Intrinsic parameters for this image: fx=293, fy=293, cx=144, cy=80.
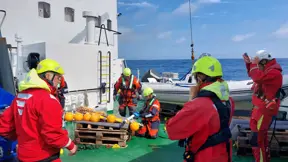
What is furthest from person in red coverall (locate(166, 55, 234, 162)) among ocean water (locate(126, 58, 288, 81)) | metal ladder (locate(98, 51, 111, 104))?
ocean water (locate(126, 58, 288, 81))

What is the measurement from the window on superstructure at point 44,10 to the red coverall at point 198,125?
27.4ft

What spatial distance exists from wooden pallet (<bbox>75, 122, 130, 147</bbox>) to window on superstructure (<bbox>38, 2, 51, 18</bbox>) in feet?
15.5

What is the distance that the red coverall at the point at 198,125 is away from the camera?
2.25 meters

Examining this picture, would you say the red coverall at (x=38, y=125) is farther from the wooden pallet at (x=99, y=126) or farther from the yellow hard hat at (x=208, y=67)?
the wooden pallet at (x=99, y=126)

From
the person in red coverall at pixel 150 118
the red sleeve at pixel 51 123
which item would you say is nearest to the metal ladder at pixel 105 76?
the person in red coverall at pixel 150 118

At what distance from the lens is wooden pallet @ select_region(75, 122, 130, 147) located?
6.25 m

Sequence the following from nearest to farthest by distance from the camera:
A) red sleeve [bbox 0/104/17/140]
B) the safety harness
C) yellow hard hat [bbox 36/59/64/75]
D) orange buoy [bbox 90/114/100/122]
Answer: the safety harness < red sleeve [bbox 0/104/17/140] < yellow hard hat [bbox 36/59/64/75] < orange buoy [bbox 90/114/100/122]

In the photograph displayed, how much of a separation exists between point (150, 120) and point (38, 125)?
4.59 metres

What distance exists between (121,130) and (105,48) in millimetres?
4405

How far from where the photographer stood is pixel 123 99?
27.0 feet

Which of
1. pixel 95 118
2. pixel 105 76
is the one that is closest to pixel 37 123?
pixel 95 118

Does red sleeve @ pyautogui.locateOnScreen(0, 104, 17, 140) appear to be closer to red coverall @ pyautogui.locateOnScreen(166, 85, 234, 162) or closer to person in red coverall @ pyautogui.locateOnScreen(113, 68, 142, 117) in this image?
red coverall @ pyautogui.locateOnScreen(166, 85, 234, 162)

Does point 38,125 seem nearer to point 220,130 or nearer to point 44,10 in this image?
point 220,130

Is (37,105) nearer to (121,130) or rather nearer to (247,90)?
(121,130)
